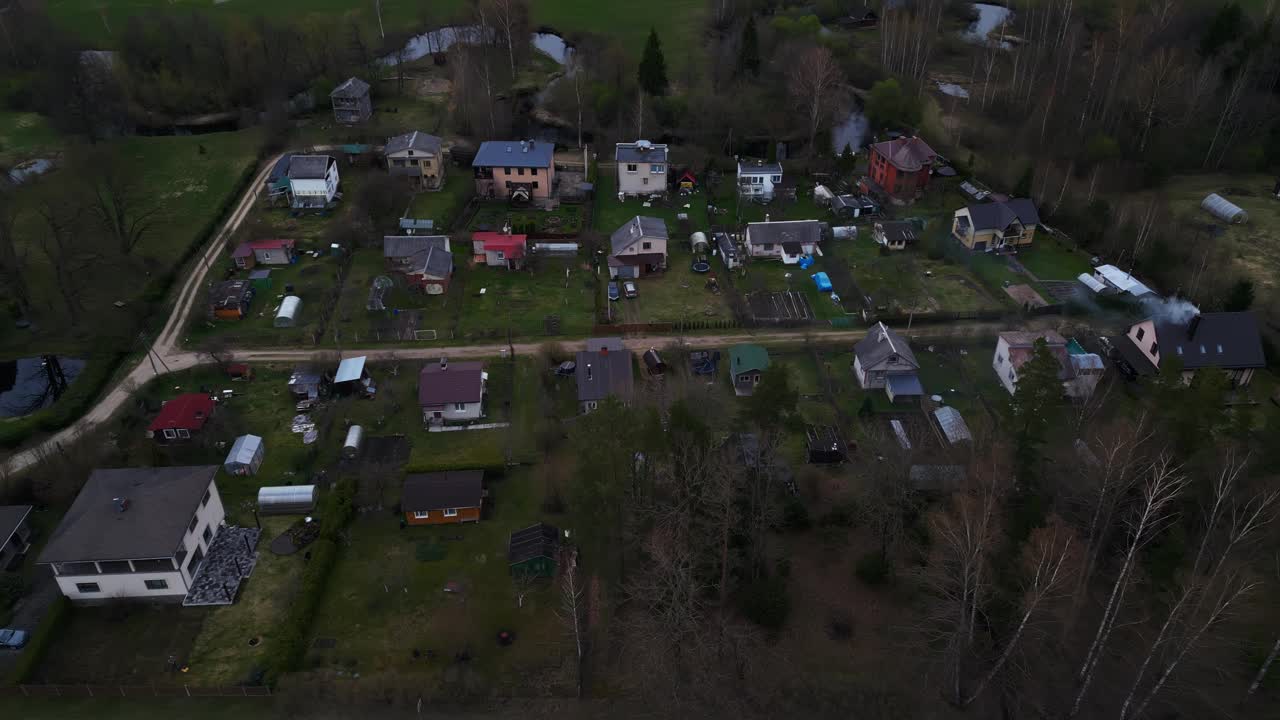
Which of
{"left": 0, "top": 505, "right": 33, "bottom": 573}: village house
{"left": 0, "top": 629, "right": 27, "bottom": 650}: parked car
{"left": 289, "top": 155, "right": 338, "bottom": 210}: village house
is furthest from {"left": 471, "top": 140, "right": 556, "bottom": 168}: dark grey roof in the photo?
{"left": 0, "top": 629, "right": 27, "bottom": 650}: parked car

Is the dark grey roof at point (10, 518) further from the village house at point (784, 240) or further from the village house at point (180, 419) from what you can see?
the village house at point (784, 240)

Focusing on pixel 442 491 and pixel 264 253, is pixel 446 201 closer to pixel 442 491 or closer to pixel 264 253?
pixel 264 253

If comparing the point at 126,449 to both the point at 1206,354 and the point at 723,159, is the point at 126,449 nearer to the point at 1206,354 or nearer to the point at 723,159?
the point at 723,159

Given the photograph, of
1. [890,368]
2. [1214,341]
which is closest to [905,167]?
Result: [890,368]

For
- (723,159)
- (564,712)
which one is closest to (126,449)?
(564,712)

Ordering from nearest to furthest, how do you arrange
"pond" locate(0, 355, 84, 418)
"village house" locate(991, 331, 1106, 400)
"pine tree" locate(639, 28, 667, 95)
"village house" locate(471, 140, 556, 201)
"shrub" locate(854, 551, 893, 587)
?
1. "shrub" locate(854, 551, 893, 587)
2. "village house" locate(991, 331, 1106, 400)
3. "pond" locate(0, 355, 84, 418)
4. "village house" locate(471, 140, 556, 201)
5. "pine tree" locate(639, 28, 667, 95)

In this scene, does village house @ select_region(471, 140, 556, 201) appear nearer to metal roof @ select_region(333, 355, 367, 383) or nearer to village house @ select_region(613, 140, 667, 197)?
village house @ select_region(613, 140, 667, 197)
